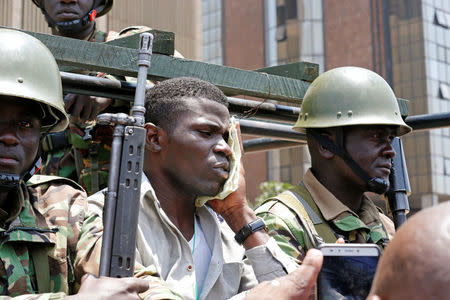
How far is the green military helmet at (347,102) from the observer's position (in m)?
4.43

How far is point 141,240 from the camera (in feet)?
10.3

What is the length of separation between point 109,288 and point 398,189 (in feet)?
8.15

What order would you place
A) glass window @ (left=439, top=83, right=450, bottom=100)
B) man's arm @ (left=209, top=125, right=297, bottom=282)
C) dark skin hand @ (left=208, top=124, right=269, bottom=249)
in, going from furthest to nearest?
glass window @ (left=439, top=83, right=450, bottom=100) → dark skin hand @ (left=208, top=124, right=269, bottom=249) → man's arm @ (left=209, top=125, right=297, bottom=282)

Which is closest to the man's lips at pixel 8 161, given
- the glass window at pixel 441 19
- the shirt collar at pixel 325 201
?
the shirt collar at pixel 325 201

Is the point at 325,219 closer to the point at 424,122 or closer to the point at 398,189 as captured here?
the point at 398,189

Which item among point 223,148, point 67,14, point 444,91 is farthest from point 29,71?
point 444,91

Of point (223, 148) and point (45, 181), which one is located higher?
point (223, 148)

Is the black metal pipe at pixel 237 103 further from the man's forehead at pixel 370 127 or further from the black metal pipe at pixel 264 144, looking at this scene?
the black metal pipe at pixel 264 144

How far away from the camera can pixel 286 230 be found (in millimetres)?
3912

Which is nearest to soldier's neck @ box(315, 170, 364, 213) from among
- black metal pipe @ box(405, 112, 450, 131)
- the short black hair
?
black metal pipe @ box(405, 112, 450, 131)

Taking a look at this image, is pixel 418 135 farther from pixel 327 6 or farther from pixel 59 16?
pixel 59 16

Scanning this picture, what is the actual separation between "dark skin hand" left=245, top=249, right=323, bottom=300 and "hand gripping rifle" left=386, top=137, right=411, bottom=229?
2.31m

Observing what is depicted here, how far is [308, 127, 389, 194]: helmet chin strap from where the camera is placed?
4.23 m

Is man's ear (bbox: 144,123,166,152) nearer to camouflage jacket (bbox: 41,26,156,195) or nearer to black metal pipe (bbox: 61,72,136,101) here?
black metal pipe (bbox: 61,72,136,101)
